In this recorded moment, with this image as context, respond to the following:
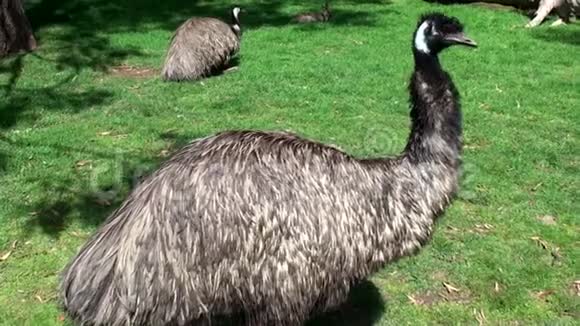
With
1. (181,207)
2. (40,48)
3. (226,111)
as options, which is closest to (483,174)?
(226,111)

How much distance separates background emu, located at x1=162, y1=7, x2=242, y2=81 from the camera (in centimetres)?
891

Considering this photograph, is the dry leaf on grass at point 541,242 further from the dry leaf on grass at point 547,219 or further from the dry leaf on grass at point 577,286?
the dry leaf on grass at point 577,286

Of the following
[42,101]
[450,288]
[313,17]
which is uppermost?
[450,288]

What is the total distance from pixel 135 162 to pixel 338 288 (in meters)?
3.30

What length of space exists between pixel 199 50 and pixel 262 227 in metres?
5.92

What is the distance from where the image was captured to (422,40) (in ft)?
13.2

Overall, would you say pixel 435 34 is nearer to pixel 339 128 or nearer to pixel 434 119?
pixel 434 119

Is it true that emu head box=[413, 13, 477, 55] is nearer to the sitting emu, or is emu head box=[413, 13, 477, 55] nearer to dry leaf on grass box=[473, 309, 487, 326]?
the sitting emu

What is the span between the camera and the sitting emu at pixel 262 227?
3426 millimetres

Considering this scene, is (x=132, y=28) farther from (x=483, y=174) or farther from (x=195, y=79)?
(x=483, y=174)

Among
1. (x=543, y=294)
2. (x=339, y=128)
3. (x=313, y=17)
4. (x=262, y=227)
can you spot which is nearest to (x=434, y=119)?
(x=262, y=227)

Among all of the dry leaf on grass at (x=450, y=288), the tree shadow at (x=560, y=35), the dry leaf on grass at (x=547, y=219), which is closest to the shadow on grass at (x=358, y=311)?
the dry leaf on grass at (x=450, y=288)

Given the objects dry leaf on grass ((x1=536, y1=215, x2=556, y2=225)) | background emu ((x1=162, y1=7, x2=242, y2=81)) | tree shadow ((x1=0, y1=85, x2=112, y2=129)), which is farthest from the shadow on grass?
background emu ((x1=162, y1=7, x2=242, y2=81))

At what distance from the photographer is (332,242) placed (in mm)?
3625
